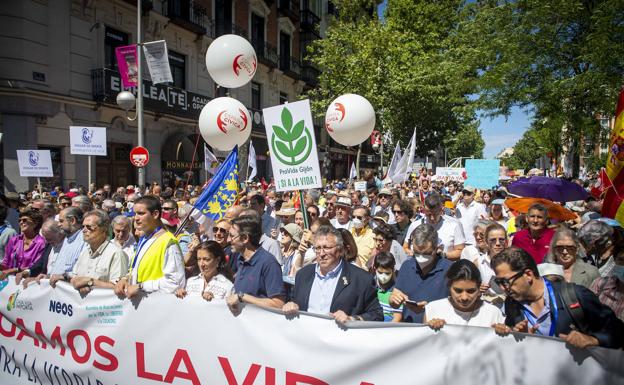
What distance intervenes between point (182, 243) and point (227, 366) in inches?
86.5

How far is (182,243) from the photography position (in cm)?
488

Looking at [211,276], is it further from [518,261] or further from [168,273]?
[518,261]

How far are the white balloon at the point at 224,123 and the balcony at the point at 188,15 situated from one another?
13686 mm

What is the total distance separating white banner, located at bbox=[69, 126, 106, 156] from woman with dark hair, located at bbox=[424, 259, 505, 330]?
9.90m

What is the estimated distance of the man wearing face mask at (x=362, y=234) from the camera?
16.6ft

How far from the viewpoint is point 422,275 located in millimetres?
3459

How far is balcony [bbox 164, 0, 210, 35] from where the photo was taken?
18298 millimetres

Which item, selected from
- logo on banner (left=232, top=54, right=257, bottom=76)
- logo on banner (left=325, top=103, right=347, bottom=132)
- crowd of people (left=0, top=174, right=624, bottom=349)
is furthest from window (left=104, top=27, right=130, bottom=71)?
logo on banner (left=325, top=103, right=347, bottom=132)

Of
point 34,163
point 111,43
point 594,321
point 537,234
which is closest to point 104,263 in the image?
point 594,321

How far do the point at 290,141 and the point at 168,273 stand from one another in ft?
6.39

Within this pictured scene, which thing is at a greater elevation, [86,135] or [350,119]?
[86,135]

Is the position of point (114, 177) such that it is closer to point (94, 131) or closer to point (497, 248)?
point (94, 131)

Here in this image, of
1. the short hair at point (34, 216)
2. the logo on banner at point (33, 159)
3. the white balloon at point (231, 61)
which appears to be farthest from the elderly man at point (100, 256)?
the logo on banner at point (33, 159)

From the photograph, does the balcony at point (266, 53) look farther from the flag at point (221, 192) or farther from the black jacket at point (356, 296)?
the black jacket at point (356, 296)
